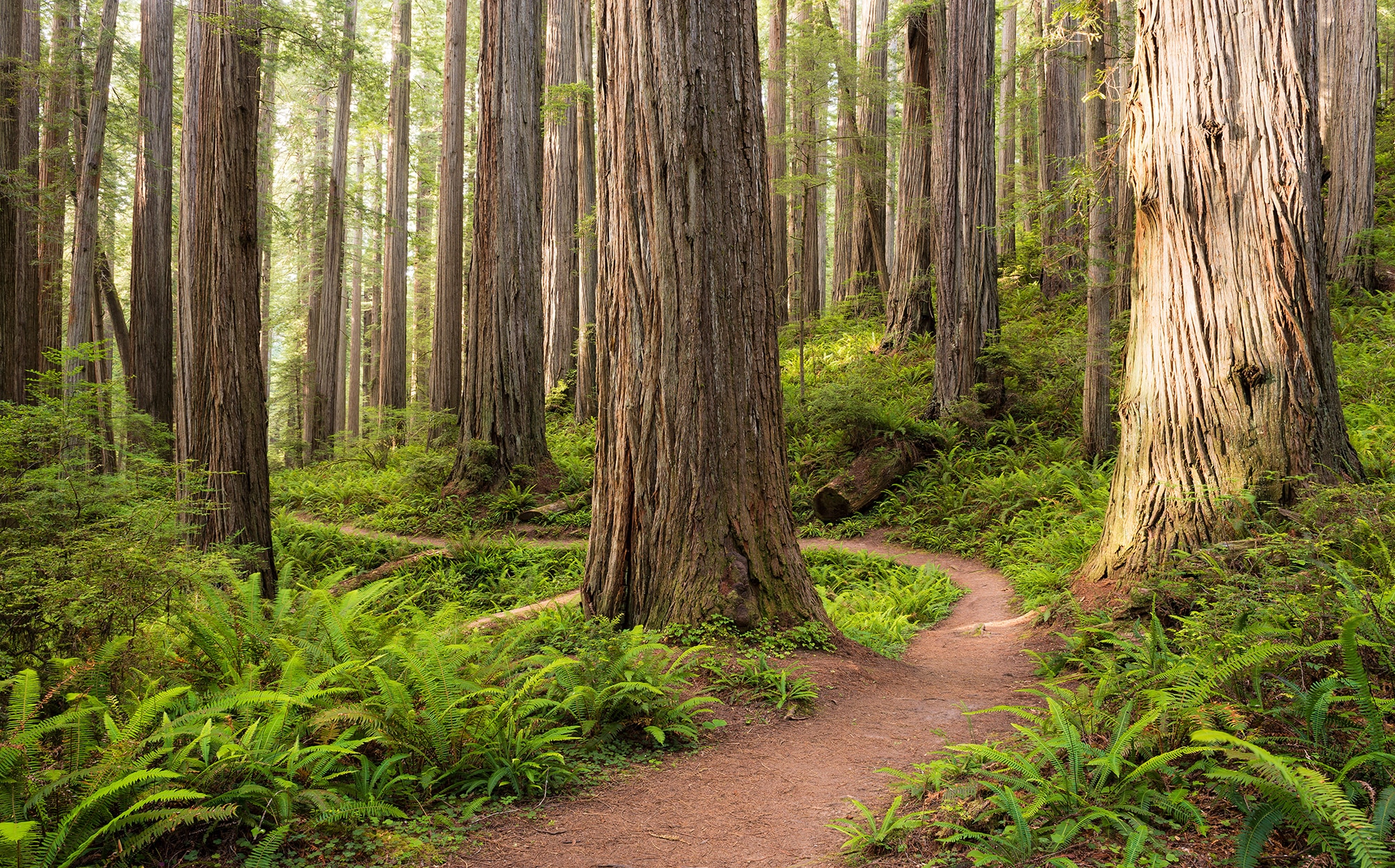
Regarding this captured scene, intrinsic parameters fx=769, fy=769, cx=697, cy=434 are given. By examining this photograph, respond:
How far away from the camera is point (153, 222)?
1239 cm

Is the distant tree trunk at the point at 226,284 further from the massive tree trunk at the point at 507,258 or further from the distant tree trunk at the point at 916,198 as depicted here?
the distant tree trunk at the point at 916,198

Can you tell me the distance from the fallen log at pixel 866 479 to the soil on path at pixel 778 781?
569 centimetres

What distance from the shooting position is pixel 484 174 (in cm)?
1158

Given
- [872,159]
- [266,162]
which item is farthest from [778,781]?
[266,162]

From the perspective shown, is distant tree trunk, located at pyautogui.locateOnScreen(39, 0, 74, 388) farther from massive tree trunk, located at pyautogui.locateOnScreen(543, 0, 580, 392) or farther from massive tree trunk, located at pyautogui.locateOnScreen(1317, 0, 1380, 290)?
massive tree trunk, located at pyautogui.locateOnScreen(1317, 0, 1380, 290)

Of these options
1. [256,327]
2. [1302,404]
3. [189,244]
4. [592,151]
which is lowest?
[1302,404]

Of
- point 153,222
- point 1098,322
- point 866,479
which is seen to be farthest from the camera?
point 153,222

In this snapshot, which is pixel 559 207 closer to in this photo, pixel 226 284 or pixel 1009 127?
pixel 226 284

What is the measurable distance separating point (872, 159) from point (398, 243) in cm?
1179

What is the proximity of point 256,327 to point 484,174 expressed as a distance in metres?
5.34

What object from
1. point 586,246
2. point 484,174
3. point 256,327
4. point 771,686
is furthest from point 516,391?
point 771,686

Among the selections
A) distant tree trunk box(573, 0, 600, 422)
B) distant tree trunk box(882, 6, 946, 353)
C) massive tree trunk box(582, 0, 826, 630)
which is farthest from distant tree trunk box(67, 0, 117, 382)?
distant tree trunk box(882, 6, 946, 353)

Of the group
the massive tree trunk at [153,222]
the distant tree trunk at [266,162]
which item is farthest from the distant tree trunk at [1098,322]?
the distant tree trunk at [266,162]

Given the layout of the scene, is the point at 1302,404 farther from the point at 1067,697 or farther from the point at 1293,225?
the point at 1067,697
